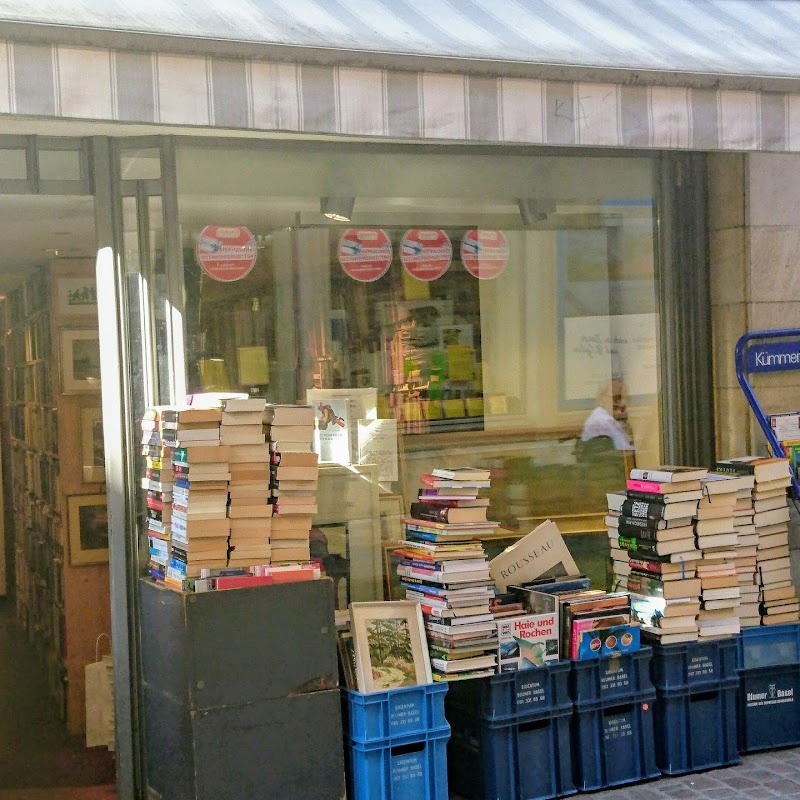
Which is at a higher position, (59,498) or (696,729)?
(59,498)

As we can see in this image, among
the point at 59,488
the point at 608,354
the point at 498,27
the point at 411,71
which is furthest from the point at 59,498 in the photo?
the point at 498,27

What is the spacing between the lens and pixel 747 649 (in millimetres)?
6484

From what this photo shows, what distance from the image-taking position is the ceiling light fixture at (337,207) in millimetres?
6570

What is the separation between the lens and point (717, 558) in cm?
626

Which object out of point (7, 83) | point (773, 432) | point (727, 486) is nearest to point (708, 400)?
point (773, 432)

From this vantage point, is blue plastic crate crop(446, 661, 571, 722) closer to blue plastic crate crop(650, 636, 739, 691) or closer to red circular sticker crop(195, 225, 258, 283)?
blue plastic crate crop(650, 636, 739, 691)

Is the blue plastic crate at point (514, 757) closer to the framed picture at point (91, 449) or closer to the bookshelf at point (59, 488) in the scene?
the bookshelf at point (59, 488)

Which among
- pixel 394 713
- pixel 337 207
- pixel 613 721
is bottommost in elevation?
pixel 613 721

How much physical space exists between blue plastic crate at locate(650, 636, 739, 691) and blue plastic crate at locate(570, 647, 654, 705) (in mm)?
79

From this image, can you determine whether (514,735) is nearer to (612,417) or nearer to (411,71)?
(612,417)

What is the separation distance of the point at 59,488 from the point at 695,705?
3.93 m

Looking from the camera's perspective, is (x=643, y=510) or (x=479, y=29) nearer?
(x=479, y=29)

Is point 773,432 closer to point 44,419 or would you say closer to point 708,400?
point 708,400

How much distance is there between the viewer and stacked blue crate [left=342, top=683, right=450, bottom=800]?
548 cm
